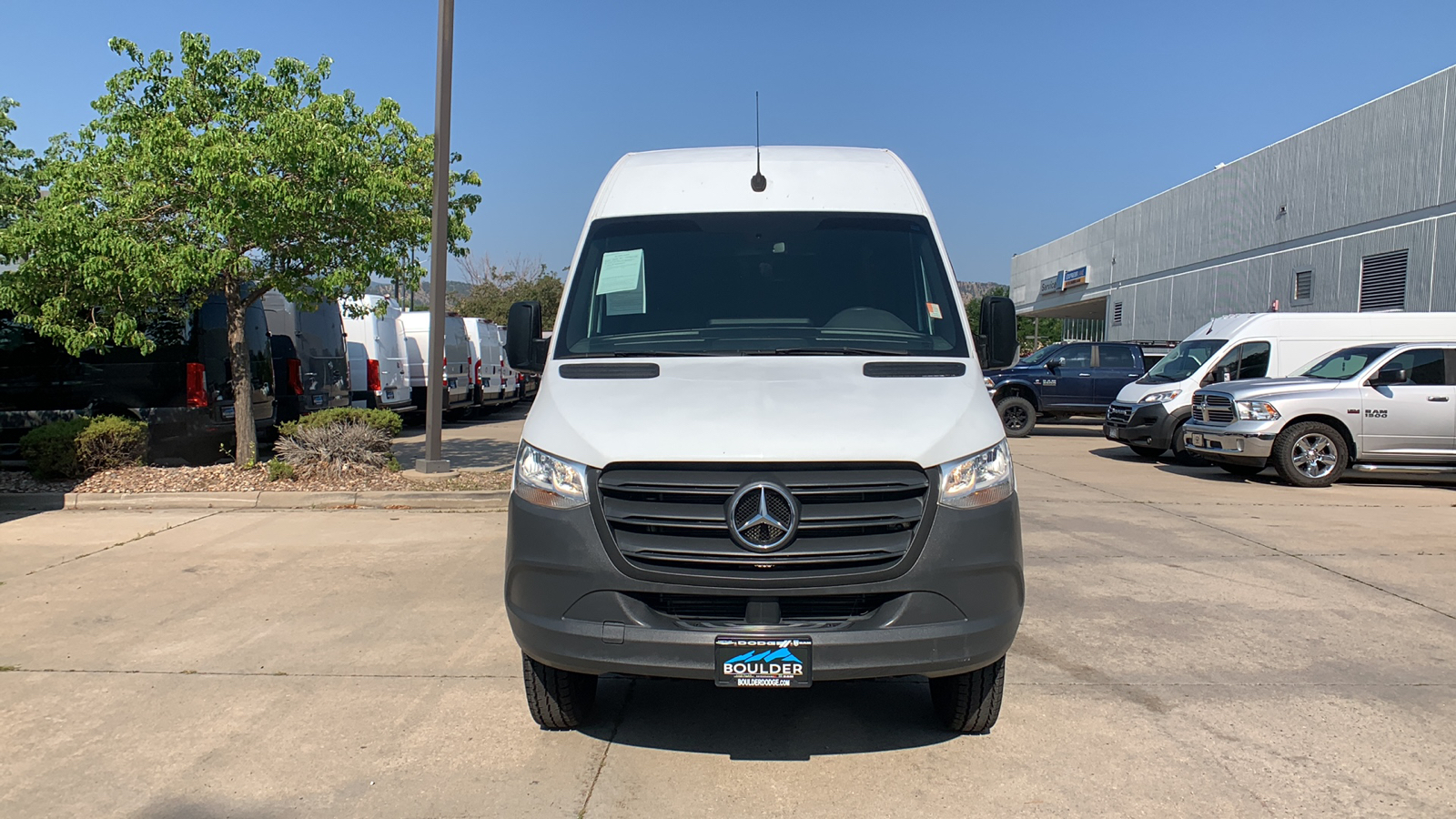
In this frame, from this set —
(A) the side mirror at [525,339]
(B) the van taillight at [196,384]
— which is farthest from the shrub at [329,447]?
(A) the side mirror at [525,339]

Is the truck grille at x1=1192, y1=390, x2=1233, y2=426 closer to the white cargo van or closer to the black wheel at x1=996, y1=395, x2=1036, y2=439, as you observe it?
the black wheel at x1=996, y1=395, x2=1036, y2=439

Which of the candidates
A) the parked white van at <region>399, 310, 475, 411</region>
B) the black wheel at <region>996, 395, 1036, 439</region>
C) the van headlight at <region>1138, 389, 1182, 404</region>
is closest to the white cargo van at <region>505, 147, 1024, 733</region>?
the van headlight at <region>1138, 389, 1182, 404</region>

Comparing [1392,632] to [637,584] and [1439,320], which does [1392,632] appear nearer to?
[637,584]

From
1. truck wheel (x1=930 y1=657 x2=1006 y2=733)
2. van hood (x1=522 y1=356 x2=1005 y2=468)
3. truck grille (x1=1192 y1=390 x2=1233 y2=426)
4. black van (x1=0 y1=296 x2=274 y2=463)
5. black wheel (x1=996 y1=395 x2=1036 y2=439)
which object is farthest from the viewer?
black wheel (x1=996 y1=395 x2=1036 y2=439)

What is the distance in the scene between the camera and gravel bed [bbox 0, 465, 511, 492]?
997 cm

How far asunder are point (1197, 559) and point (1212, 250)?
31.8 m

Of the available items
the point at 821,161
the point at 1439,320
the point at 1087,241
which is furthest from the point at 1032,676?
the point at 1087,241

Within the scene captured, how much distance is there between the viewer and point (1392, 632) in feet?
18.4

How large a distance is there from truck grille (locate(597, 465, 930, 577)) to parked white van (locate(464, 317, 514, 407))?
18708mm

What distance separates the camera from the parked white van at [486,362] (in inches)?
869

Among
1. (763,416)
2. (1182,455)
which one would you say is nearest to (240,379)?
(763,416)

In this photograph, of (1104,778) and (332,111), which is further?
(332,111)

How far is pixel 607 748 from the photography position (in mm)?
4008

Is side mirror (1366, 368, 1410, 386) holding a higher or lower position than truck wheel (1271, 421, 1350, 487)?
higher
